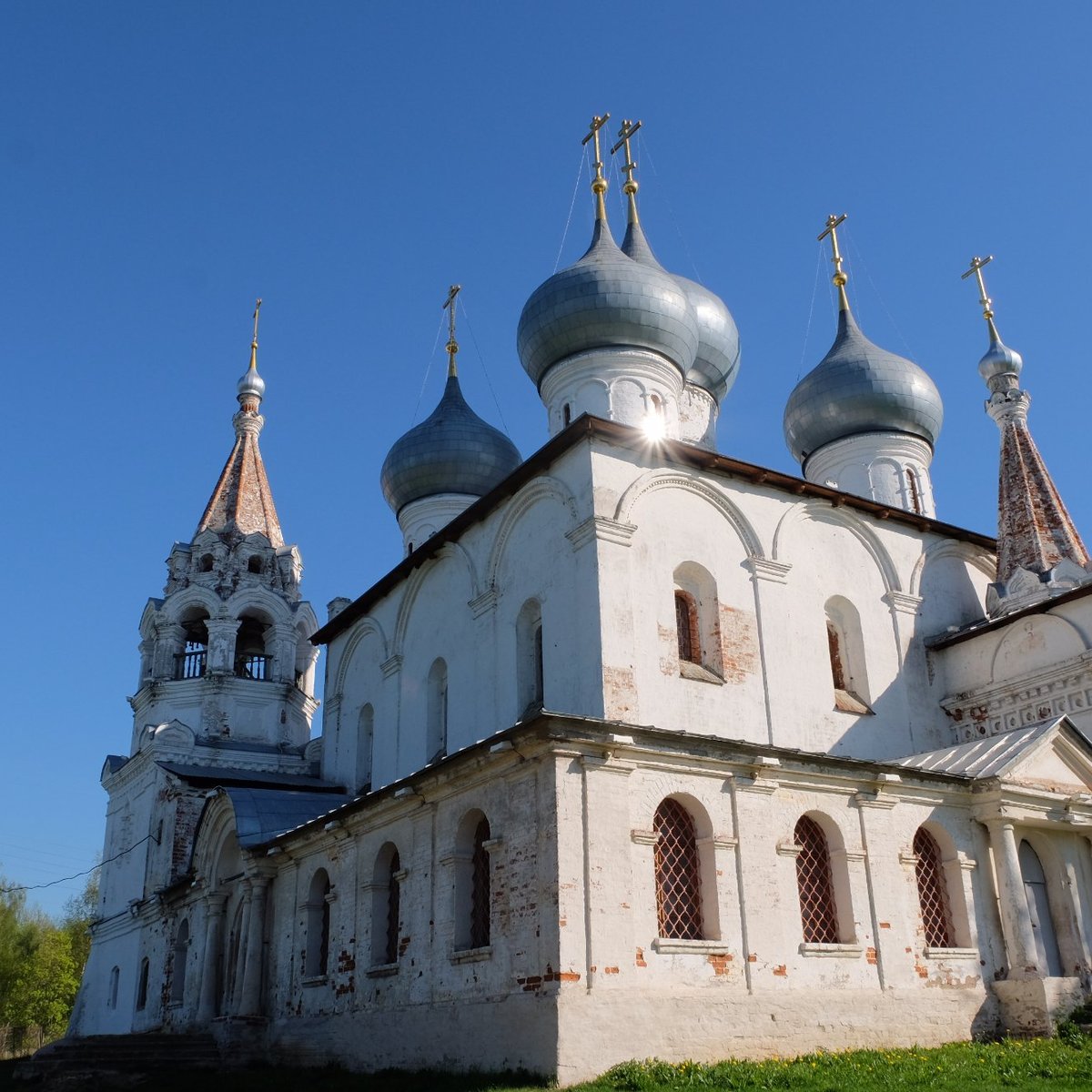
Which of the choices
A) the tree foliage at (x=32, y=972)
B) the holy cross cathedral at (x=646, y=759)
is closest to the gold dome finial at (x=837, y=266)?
the holy cross cathedral at (x=646, y=759)

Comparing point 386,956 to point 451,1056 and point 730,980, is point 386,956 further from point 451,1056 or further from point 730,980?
point 730,980

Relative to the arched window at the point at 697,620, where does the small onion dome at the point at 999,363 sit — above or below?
above

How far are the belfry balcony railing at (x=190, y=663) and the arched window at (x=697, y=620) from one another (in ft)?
38.4

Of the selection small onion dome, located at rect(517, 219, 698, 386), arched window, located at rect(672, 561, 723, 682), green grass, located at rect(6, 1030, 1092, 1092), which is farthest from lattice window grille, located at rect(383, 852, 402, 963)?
small onion dome, located at rect(517, 219, 698, 386)

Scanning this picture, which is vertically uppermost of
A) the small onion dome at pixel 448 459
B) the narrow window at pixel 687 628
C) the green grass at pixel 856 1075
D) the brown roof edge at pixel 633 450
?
the small onion dome at pixel 448 459

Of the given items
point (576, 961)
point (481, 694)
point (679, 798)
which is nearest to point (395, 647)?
point (481, 694)

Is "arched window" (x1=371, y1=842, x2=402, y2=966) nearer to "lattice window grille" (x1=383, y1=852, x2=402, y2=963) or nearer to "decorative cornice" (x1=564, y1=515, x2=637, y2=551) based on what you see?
"lattice window grille" (x1=383, y1=852, x2=402, y2=963)

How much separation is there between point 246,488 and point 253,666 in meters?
3.93

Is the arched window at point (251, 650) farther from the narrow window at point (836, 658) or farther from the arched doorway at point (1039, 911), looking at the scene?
the arched doorway at point (1039, 911)

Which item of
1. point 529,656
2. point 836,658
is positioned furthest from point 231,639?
point 836,658

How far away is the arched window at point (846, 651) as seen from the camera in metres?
14.4

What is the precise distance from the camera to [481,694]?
14.3 meters

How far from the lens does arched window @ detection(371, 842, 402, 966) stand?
1209cm

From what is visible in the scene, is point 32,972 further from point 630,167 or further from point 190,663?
point 630,167
